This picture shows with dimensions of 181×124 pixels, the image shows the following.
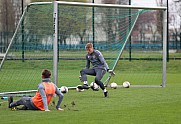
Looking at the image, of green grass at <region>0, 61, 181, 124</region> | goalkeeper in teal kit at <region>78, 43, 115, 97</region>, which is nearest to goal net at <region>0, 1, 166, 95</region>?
goalkeeper in teal kit at <region>78, 43, 115, 97</region>

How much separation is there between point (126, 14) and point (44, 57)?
3.84m

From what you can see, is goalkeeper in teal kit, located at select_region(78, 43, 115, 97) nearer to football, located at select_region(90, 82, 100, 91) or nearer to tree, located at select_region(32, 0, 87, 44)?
football, located at select_region(90, 82, 100, 91)

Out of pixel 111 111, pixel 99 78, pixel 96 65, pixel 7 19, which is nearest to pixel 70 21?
pixel 96 65

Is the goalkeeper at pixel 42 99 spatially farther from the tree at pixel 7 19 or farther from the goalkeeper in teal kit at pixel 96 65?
the tree at pixel 7 19

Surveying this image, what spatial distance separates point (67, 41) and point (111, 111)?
9865 millimetres

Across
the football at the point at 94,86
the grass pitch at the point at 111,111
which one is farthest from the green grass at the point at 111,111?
the football at the point at 94,86

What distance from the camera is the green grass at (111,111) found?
13367 millimetres

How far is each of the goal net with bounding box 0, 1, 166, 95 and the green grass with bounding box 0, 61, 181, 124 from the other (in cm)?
218

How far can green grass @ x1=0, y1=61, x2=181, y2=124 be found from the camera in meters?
13.4

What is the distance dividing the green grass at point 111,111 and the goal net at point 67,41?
2177 mm

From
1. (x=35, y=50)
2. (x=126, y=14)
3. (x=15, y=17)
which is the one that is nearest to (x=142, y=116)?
(x=35, y=50)

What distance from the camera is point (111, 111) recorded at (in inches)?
590

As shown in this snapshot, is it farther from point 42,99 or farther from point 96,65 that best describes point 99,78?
point 42,99

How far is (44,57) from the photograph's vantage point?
24.4 m
